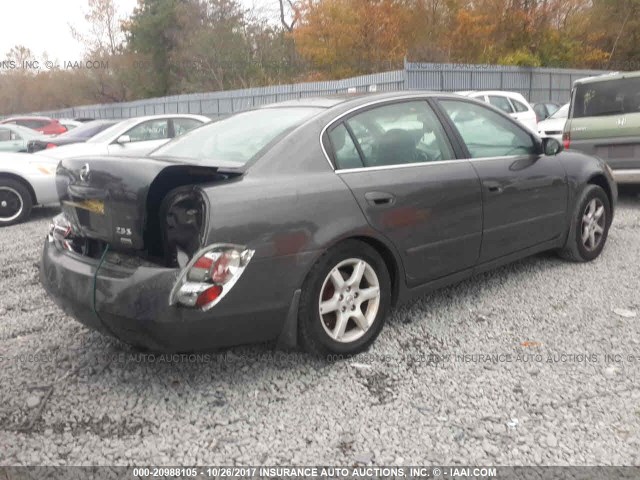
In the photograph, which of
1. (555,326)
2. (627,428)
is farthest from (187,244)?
(555,326)

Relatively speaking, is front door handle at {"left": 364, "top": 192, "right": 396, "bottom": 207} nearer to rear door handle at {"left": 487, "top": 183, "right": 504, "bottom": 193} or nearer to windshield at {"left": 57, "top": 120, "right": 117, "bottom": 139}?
rear door handle at {"left": 487, "top": 183, "right": 504, "bottom": 193}

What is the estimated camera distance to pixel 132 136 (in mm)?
10359

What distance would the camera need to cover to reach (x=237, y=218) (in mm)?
2877

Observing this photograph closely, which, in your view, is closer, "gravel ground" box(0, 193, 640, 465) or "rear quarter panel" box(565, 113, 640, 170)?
"gravel ground" box(0, 193, 640, 465)

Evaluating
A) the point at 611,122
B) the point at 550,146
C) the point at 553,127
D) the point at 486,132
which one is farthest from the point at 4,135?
the point at 550,146

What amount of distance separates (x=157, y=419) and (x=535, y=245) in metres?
3.08

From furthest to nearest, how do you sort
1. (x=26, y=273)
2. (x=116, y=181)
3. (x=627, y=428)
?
1. (x=26, y=273)
2. (x=116, y=181)
3. (x=627, y=428)

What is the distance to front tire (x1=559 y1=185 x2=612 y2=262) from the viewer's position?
498 cm

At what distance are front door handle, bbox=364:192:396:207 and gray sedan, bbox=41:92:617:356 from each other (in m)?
0.01

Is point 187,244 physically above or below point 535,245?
above

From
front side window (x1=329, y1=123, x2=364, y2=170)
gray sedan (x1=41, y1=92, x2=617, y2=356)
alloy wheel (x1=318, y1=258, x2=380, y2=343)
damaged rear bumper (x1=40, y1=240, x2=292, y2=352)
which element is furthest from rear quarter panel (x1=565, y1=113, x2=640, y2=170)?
damaged rear bumper (x1=40, y1=240, x2=292, y2=352)

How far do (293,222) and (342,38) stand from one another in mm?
27493

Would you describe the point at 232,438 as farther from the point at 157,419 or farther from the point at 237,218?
the point at 237,218

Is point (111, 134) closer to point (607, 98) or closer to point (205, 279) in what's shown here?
point (607, 98)
